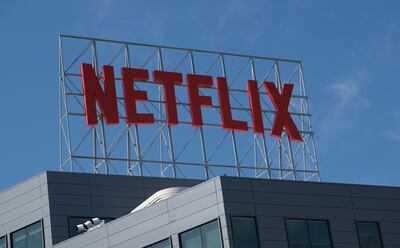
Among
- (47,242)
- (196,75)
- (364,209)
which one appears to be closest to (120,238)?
(47,242)

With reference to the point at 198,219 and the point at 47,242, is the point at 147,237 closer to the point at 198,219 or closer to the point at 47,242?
the point at 198,219

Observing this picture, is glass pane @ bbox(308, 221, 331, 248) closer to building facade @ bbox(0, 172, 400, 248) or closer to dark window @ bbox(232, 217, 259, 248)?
building facade @ bbox(0, 172, 400, 248)

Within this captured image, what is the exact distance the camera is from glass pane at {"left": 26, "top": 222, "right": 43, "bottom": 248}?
270 feet

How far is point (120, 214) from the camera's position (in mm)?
84062

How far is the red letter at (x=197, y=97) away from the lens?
92.8 metres

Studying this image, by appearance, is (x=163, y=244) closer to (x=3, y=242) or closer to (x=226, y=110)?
(x=3, y=242)

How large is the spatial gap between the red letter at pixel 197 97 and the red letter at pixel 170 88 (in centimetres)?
94

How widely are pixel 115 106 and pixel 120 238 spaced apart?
53.2ft

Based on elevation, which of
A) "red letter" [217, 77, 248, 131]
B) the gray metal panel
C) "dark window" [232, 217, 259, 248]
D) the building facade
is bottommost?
"dark window" [232, 217, 259, 248]

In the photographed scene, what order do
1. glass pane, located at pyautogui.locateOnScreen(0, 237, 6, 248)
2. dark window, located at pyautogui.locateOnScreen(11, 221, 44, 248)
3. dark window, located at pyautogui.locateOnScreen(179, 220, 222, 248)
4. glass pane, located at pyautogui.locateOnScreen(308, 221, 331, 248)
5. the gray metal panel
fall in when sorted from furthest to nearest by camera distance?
glass pane, located at pyautogui.locateOnScreen(0, 237, 6, 248)
the gray metal panel
dark window, located at pyautogui.locateOnScreen(11, 221, 44, 248)
glass pane, located at pyautogui.locateOnScreen(308, 221, 331, 248)
dark window, located at pyautogui.locateOnScreen(179, 220, 222, 248)

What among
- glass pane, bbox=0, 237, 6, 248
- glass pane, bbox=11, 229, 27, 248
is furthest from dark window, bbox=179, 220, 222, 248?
glass pane, bbox=0, 237, 6, 248

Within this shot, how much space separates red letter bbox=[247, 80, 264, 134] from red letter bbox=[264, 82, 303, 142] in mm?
949

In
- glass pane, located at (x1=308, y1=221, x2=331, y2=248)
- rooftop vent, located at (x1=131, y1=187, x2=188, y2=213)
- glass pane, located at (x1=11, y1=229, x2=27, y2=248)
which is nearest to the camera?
glass pane, located at (x1=308, y1=221, x2=331, y2=248)

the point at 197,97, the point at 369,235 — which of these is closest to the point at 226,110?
the point at 197,97
